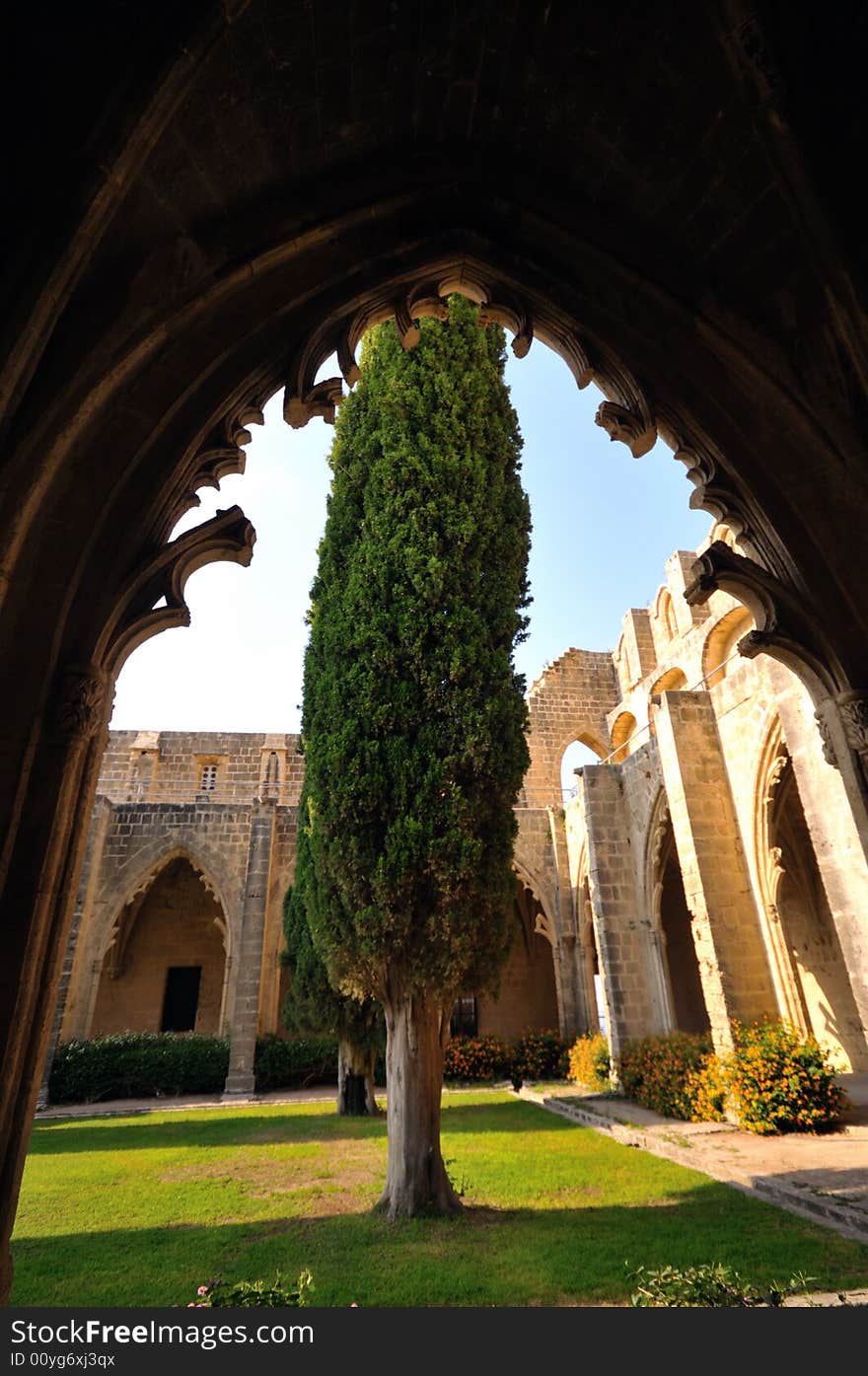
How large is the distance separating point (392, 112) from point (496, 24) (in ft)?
1.38

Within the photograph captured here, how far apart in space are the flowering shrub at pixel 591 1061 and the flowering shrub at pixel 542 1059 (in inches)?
15.0

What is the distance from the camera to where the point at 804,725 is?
7.51 meters

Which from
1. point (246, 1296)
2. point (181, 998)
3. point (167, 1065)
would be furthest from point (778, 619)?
point (181, 998)

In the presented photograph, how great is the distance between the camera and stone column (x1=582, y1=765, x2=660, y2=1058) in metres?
10.6

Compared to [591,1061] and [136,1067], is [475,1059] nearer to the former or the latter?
[591,1061]

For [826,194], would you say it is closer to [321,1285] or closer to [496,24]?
[496,24]

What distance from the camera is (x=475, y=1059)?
13344 mm

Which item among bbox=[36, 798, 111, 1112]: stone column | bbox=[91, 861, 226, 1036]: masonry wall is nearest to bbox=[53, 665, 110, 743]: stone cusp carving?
bbox=[36, 798, 111, 1112]: stone column

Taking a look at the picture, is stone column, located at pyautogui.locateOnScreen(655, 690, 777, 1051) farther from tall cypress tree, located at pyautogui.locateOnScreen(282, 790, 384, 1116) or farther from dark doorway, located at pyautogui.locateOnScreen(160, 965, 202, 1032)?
dark doorway, located at pyautogui.locateOnScreen(160, 965, 202, 1032)

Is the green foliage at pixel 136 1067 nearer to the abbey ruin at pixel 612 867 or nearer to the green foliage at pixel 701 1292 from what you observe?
the abbey ruin at pixel 612 867

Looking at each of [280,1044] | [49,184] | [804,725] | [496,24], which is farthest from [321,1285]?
[280,1044]

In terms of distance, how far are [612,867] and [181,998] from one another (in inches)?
437

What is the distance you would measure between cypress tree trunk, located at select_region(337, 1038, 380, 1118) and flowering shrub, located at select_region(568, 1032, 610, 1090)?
11.9 feet

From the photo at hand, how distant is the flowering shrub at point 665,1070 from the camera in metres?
8.36
